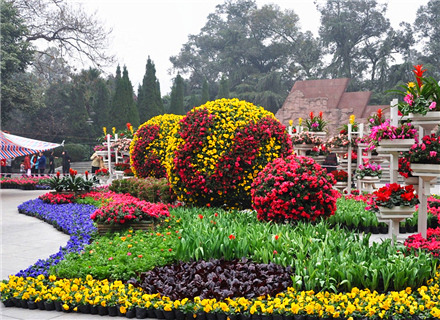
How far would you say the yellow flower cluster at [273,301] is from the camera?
3.70 meters

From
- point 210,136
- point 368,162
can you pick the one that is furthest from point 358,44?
point 210,136

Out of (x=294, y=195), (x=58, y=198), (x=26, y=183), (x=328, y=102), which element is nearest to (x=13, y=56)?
(x=26, y=183)

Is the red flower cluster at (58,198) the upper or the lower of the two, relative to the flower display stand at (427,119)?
lower

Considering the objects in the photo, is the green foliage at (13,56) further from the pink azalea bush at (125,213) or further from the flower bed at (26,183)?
the pink azalea bush at (125,213)

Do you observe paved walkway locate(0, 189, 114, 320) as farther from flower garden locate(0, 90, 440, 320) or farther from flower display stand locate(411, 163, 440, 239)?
flower display stand locate(411, 163, 440, 239)

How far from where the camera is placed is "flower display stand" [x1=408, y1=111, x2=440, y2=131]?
5.59m

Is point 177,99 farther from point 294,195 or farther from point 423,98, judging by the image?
point 423,98

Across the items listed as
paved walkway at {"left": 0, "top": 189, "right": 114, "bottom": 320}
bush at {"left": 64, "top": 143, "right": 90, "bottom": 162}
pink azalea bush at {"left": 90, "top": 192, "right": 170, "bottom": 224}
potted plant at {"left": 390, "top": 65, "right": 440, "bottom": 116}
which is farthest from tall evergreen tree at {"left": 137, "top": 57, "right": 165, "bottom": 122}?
potted plant at {"left": 390, "top": 65, "right": 440, "bottom": 116}

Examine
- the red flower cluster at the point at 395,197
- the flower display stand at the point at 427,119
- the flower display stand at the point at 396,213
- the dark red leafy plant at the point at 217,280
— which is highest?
the flower display stand at the point at 427,119

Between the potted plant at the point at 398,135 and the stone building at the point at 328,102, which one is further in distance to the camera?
the stone building at the point at 328,102

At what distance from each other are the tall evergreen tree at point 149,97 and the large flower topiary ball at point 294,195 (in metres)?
27.9

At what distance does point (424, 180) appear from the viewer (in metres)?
5.96

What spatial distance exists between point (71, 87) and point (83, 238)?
28893mm

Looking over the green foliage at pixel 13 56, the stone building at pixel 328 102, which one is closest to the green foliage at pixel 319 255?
the green foliage at pixel 13 56
